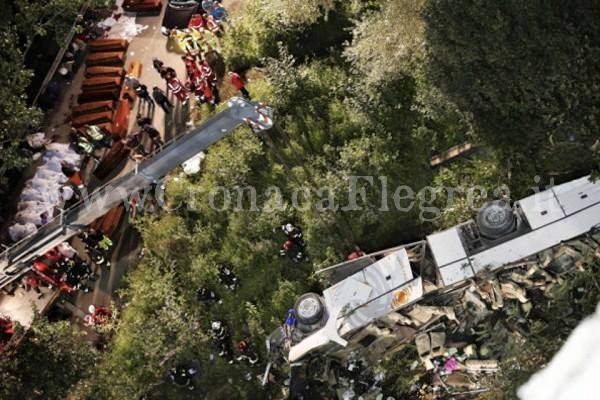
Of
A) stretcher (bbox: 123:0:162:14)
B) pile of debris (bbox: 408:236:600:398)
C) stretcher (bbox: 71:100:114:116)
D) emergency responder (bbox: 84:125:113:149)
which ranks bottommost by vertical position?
pile of debris (bbox: 408:236:600:398)

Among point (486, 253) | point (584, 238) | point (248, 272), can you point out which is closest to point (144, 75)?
point (248, 272)

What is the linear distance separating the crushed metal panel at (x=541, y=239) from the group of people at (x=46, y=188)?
16241mm

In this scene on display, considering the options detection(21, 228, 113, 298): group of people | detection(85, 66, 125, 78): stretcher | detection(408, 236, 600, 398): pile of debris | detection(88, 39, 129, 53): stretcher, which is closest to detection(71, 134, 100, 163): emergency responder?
detection(85, 66, 125, 78): stretcher

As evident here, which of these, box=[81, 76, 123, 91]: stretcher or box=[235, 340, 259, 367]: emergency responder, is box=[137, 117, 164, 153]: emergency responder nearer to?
box=[81, 76, 123, 91]: stretcher

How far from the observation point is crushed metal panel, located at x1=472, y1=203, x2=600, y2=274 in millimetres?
21750

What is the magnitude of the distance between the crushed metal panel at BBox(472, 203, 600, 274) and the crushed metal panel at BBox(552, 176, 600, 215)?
0.19m

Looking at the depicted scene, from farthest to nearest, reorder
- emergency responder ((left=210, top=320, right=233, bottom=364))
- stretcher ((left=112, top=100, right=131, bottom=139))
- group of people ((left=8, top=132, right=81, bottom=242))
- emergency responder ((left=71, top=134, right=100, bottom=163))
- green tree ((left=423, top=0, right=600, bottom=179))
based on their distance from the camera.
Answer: stretcher ((left=112, top=100, right=131, bottom=139))
emergency responder ((left=71, top=134, right=100, bottom=163))
group of people ((left=8, top=132, right=81, bottom=242))
emergency responder ((left=210, top=320, right=233, bottom=364))
green tree ((left=423, top=0, right=600, bottom=179))

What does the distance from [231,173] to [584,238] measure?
12244mm

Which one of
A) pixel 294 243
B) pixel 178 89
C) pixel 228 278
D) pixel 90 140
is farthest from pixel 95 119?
pixel 294 243

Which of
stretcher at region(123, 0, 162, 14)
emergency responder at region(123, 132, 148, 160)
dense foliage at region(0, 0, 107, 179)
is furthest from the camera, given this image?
stretcher at region(123, 0, 162, 14)

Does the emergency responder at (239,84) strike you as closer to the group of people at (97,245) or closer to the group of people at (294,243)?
the group of people at (294,243)

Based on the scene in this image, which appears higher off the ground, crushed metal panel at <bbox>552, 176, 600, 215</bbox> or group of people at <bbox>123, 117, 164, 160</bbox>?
group of people at <bbox>123, 117, 164, 160</bbox>

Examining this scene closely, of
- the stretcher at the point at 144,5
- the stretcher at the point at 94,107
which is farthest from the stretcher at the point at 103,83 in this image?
the stretcher at the point at 144,5

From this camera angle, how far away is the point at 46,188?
98.5 ft
